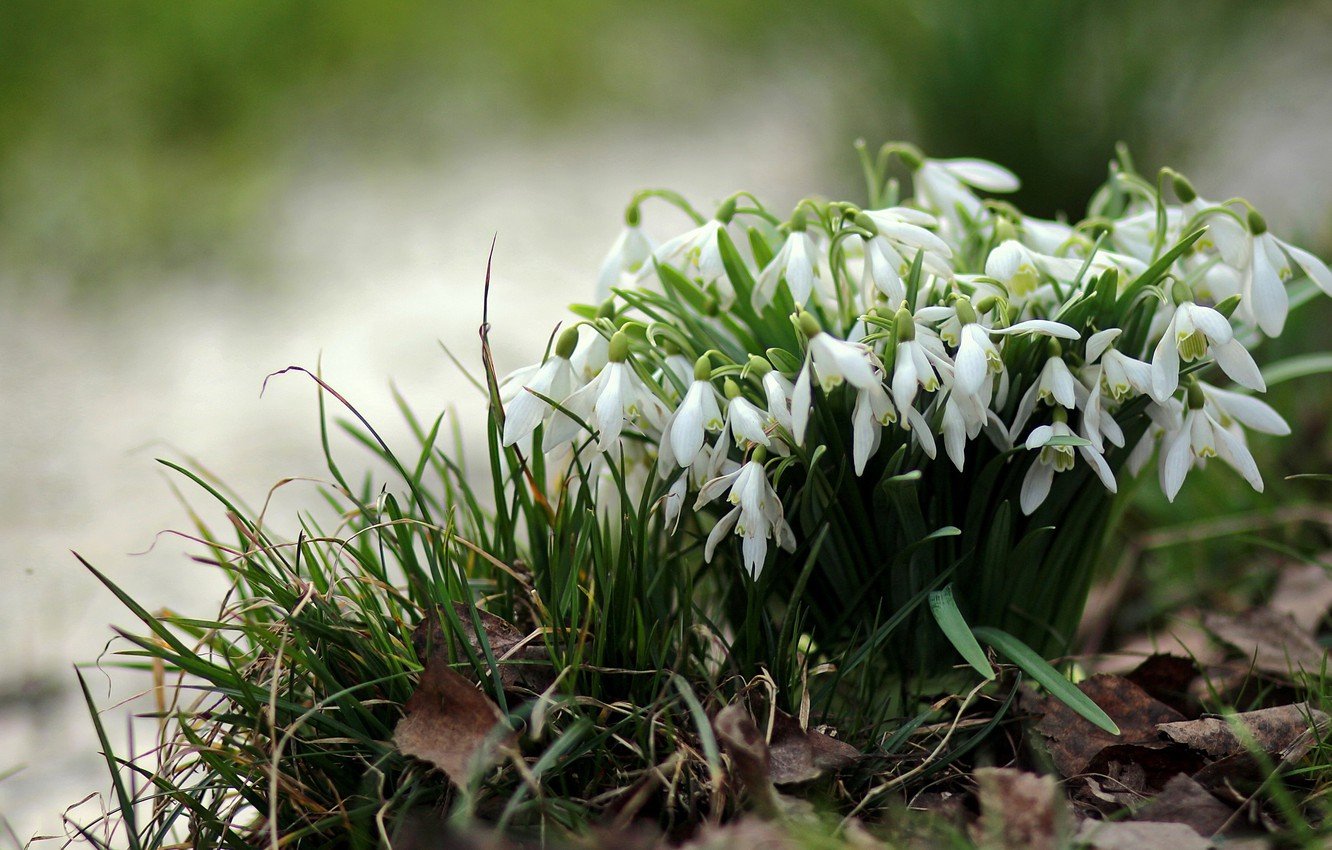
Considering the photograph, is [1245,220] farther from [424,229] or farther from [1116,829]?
[424,229]

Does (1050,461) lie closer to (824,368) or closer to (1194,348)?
(1194,348)

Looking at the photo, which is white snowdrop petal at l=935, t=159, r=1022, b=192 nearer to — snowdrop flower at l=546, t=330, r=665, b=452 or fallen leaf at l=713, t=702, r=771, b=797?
snowdrop flower at l=546, t=330, r=665, b=452

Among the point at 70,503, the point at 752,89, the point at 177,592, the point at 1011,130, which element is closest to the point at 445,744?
the point at 177,592

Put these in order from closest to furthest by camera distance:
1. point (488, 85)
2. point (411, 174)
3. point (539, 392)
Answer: point (539, 392)
point (411, 174)
point (488, 85)

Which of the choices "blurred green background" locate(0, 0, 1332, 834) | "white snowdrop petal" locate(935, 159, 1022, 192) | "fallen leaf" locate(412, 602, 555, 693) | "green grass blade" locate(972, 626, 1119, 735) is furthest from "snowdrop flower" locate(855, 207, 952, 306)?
"blurred green background" locate(0, 0, 1332, 834)

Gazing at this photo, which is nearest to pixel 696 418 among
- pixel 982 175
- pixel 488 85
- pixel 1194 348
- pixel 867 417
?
pixel 867 417

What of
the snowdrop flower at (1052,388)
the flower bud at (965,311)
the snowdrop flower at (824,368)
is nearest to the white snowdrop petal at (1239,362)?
the snowdrop flower at (1052,388)
